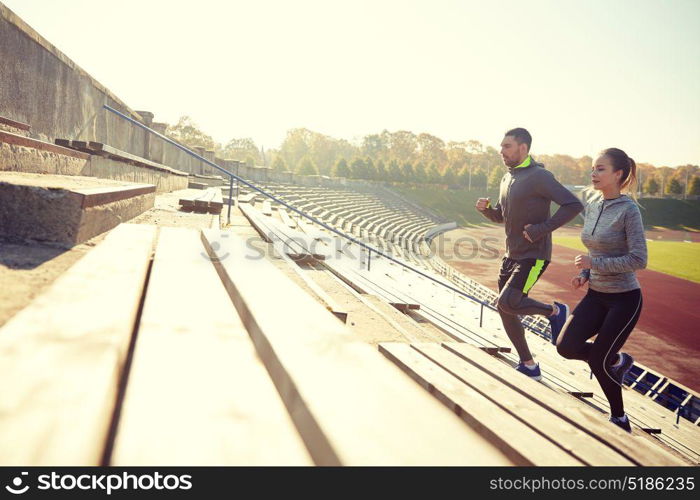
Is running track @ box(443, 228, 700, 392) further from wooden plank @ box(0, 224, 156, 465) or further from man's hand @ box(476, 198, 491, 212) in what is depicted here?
wooden plank @ box(0, 224, 156, 465)

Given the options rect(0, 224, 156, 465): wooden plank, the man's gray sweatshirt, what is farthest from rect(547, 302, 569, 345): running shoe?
rect(0, 224, 156, 465): wooden plank

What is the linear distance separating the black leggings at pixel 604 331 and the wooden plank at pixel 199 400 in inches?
102

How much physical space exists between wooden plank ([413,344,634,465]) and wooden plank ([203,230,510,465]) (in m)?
0.20

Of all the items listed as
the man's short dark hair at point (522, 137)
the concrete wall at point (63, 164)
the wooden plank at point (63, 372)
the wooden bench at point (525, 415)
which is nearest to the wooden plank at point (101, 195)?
the concrete wall at point (63, 164)

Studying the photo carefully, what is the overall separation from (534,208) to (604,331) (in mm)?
1074

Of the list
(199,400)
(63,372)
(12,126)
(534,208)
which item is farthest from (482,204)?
(12,126)

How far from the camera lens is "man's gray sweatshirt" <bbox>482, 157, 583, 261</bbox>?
3457mm

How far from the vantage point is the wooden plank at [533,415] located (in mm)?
885

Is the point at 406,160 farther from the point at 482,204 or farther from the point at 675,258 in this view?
the point at 482,204

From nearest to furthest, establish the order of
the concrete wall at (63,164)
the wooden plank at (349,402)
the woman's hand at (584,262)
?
1. the wooden plank at (349,402)
2. the woman's hand at (584,262)
3. the concrete wall at (63,164)

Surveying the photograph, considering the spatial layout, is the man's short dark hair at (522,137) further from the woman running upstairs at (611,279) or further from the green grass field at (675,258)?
the green grass field at (675,258)

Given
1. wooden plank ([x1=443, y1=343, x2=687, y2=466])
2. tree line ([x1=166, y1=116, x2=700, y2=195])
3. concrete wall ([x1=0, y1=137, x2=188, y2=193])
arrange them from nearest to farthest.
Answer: wooden plank ([x1=443, y1=343, x2=687, y2=466]) → concrete wall ([x1=0, y1=137, x2=188, y2=193]) → tree line ([x1=166, y1=116, x2=700, y2=195])

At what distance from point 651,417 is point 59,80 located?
9.64 meters

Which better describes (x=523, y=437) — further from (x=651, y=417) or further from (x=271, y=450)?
(x=651, y=417)
